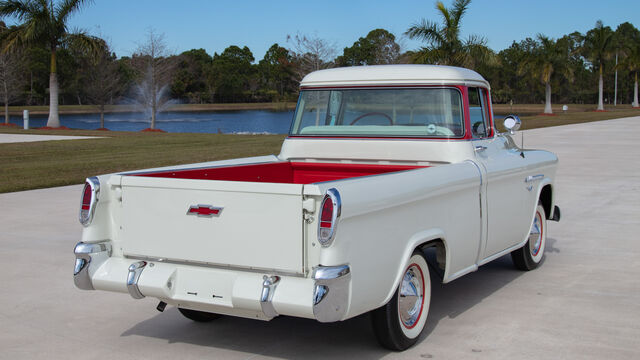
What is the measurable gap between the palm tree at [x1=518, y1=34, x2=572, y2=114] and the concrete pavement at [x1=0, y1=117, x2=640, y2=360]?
4946 centimetres

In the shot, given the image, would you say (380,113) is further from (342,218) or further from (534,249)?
(342,218)

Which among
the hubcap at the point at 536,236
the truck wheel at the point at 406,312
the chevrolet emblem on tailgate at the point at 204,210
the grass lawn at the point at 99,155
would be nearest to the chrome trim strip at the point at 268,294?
the chevrolet emblem on tailgate at the point at 204,210

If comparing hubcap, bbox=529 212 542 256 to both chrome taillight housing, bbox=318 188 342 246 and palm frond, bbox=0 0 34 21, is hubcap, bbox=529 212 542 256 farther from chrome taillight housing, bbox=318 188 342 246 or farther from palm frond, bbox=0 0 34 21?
palm frond, bbox=0 0 34 21

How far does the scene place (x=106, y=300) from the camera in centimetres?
590

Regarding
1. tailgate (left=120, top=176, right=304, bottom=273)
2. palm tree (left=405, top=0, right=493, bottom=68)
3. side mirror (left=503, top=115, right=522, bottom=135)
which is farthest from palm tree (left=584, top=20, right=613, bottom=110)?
tailgate (left=120, top=176, right=304, bottom=273)

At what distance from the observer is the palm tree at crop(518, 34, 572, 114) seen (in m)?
55.1

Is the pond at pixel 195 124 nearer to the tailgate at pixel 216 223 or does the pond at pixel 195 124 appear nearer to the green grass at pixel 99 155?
the green grass at pixel 99 155

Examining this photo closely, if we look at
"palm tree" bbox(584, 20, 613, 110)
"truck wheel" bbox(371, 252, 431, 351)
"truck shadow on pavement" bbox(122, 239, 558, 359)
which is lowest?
"truck shadow on pavement" bbox(122, 239, 558, 359)

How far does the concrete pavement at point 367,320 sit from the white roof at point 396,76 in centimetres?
173

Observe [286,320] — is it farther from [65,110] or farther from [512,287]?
[65,110]

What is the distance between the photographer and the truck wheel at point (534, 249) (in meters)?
6.64

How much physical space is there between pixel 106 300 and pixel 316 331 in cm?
188

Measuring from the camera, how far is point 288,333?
504 centimetres

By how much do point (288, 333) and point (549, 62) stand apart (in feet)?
178
